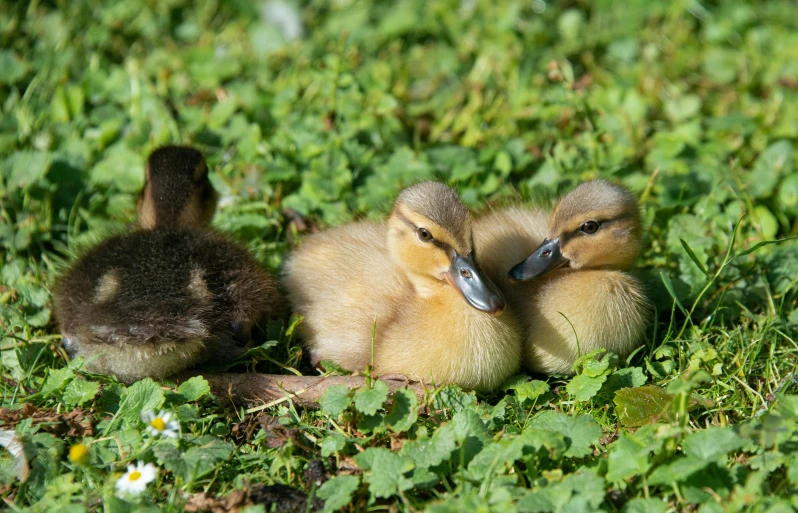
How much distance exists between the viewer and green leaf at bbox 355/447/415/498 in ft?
7.38

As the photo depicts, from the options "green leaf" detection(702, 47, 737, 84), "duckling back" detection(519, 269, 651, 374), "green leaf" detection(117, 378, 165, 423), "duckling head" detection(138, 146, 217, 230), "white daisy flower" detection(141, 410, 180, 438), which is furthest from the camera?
"green leaf" detection(702, 47, 737, 84)

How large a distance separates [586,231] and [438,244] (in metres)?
0.54

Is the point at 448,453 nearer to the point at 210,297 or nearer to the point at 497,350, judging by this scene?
the point at 497,350

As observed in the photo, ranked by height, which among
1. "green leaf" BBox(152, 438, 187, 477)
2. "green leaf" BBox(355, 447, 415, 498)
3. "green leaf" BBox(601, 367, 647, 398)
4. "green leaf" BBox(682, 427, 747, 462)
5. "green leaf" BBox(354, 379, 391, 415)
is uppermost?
"green leaf" BBox(682, 427, 747, 462)

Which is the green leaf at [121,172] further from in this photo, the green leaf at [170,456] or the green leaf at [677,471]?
the green leaf at [677,471]

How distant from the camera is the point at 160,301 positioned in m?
2.69

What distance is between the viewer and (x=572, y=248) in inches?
114

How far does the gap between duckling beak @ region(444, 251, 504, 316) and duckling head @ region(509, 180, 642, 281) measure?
0.22 metres

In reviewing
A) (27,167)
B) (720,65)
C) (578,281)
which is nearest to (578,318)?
(578,281)

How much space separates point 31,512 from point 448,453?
112 centimetres

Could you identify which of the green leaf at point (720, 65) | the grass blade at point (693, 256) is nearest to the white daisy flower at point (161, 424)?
the grass blade at point (693, 256)

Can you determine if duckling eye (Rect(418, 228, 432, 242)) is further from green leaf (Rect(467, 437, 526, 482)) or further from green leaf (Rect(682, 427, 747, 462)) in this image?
green leaf (Rect(682, 427, 747, 462))

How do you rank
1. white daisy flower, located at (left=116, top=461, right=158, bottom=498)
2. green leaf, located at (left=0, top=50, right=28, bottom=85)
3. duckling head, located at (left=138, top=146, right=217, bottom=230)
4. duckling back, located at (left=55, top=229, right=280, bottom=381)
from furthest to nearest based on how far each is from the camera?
green leaf, located at (left=0, top=50, right=28, bottom=85) < duckling head, located at (left=138, top=146, right=217, bottom=230) < duckling back, located at (left=55, top=229, right=280, bottom=381) < white daisy flower, located at (left=116, top=461, right=158, bottom=498)

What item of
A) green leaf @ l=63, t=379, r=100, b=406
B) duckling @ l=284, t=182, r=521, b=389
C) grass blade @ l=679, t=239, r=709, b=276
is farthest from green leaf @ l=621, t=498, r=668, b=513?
green leaf @ l=63, t=379, r=100, b=406
